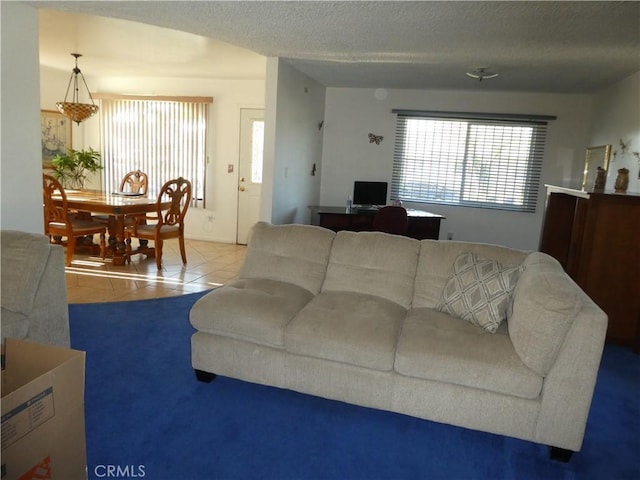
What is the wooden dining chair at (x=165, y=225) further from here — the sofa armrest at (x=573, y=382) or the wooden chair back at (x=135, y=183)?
the sofa armrest at (x=573, y=382)

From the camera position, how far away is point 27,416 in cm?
128

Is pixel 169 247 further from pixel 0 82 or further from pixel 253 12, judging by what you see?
pixel 253 12

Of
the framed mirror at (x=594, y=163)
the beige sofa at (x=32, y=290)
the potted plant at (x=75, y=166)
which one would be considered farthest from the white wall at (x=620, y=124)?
the potted plant at (x=75, y=166)

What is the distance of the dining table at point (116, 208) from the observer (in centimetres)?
482

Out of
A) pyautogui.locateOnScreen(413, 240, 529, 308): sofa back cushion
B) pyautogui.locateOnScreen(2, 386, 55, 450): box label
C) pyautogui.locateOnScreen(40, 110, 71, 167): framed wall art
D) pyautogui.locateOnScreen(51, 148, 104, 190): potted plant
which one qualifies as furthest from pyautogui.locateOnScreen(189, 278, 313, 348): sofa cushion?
pyautogui.locateOnScreen(40, 110, 71, 167): framed wall art

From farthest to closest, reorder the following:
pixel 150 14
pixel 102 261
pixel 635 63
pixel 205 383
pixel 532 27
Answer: pixel 102 261 → pixel 635 63 → pixel 150 14 → pixel 532 27 → pixel 205 383

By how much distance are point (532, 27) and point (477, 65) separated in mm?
1349

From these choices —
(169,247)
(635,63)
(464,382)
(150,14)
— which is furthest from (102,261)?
(635,63)

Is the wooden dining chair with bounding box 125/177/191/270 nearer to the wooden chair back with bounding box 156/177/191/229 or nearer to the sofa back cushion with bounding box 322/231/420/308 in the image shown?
the wooden chair back with bounding box 156/177/191/229

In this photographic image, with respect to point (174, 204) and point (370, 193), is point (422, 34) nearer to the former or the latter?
point (370, 193)

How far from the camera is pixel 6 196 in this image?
10.8ft

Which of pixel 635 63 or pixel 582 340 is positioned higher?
pixel 635 63

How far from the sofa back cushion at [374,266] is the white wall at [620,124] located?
2.59 m

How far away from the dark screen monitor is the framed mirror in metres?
2.37
